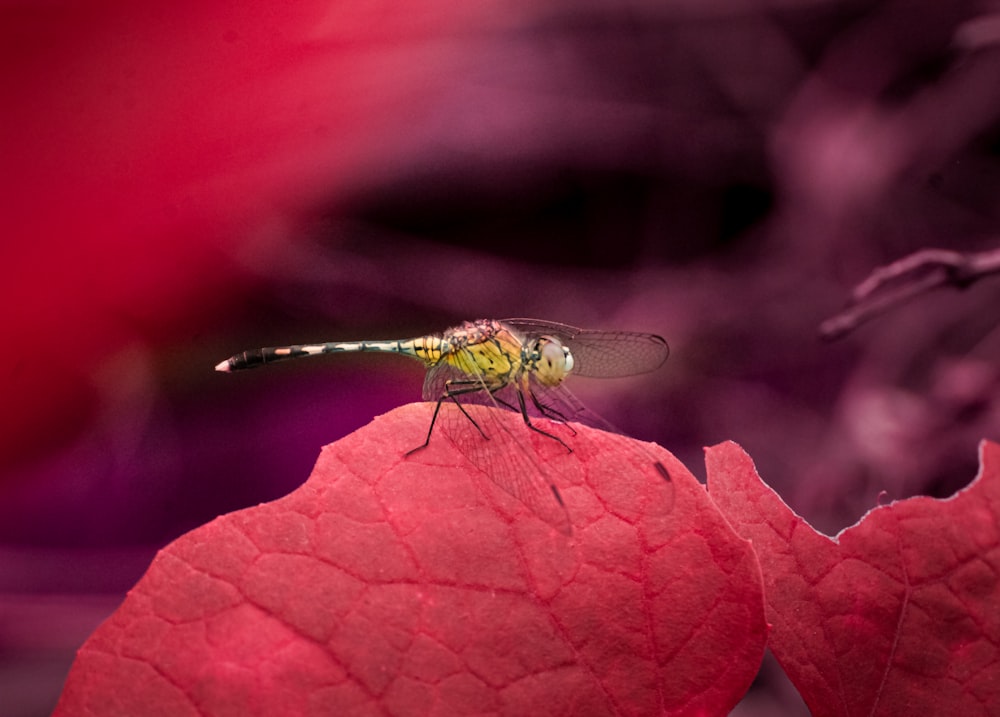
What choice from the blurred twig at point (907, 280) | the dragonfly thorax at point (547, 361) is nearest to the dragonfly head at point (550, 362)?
the dragonfly thorax at point (547, 361)

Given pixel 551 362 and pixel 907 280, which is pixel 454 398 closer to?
pixel 551 362

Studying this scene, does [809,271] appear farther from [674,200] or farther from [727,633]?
[727,633]

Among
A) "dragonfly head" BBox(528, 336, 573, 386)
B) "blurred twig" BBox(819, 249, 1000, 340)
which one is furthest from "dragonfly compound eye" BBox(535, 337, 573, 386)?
"blurred twig" BBox(819, 249, 1000, 340)

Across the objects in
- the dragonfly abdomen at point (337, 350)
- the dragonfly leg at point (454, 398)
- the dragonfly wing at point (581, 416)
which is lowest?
the dragonfly wing at point (581, 416)

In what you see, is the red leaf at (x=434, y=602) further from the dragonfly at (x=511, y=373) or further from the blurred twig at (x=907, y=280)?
the blurred twig at (x=907, y=280)

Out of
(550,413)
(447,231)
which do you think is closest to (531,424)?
(550,413)

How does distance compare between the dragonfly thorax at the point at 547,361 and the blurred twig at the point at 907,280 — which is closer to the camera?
the dragonfly thorax at the point at 547,361
